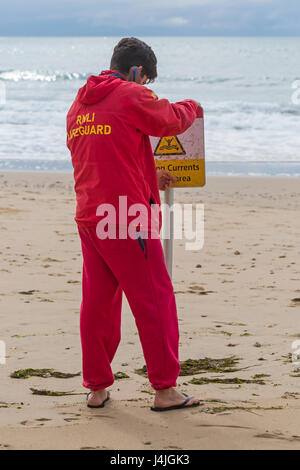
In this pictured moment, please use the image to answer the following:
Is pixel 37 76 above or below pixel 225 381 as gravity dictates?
above

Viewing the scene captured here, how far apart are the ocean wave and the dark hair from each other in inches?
1412

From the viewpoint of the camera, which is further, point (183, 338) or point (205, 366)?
point (183, 338)

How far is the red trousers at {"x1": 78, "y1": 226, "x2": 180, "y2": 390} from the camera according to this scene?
3197 millimetres

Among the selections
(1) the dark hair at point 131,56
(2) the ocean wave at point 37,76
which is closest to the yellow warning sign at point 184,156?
(1) the dark hair at point 131,56

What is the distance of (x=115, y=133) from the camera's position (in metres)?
3.13

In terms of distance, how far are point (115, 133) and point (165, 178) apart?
24.5 inches

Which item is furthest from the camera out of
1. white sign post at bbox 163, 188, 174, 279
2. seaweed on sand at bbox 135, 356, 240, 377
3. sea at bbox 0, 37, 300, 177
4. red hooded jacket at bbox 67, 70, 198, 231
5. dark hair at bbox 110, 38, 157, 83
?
sea at bbox 0, 37, 300, 177

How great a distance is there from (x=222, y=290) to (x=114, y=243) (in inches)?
116

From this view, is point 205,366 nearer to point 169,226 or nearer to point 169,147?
point 169,226

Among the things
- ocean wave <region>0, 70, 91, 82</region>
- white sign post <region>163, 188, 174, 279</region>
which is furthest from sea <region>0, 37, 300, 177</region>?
white sign post <region>163, 188, 174, 279</region>

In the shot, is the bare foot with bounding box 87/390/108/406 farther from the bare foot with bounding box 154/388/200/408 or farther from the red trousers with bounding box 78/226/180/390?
the bare foot with bounding box 154/388/200/408

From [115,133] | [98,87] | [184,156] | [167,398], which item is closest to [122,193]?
[115,133]

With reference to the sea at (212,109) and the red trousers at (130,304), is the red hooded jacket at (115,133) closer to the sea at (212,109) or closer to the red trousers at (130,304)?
the red trousers at (130,304)

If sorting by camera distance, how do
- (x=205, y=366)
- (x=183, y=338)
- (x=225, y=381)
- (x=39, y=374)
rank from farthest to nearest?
(x=183, y=338) → (x=205, y=366) → (x=39, y=374) → (x=225, y=381)
